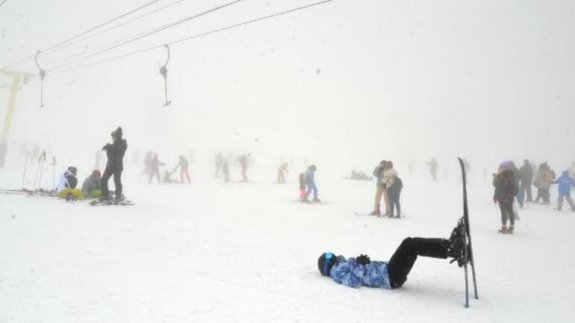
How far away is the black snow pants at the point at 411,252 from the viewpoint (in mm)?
5043

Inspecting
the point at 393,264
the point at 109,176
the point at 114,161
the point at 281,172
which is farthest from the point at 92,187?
the point at 281,172

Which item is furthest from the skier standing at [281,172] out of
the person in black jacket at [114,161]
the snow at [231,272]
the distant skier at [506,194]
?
the distant skier at [506,194]

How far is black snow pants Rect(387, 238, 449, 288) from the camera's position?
504cm

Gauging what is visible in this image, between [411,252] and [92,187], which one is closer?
[411,252]

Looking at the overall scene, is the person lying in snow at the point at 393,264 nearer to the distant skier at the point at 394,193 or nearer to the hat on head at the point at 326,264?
the hat on head at the point at 326,264

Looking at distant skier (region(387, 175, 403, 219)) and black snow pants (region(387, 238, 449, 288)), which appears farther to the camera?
distant skier (region(387, 175, 403, 219))

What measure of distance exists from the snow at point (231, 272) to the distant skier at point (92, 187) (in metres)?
1.45

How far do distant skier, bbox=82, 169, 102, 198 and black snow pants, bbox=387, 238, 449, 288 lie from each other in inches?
399

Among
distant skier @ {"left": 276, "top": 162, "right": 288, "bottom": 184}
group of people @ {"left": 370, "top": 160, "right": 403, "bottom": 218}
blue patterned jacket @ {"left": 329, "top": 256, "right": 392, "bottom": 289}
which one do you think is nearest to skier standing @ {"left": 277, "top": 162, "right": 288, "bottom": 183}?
distant skier @ {"left": 276, "top": 162, "right": 288, "bottom": 184}

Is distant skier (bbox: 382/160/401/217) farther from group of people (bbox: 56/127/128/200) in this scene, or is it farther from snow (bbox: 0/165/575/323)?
group of people (bbox: 56/127/128/200)

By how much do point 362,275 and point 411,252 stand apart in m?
0.70

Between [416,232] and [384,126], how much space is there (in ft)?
595

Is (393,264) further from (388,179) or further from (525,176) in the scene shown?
(525,176)

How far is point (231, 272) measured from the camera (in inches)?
217
